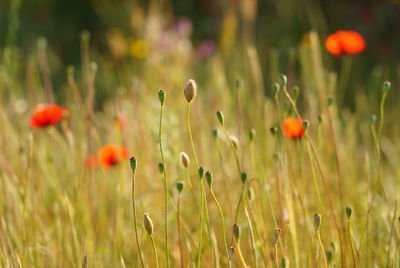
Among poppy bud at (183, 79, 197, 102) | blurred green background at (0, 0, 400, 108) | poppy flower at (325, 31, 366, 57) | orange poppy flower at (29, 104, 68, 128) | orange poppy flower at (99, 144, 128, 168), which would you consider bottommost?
poppy bud at (183, 79, 197, 102)

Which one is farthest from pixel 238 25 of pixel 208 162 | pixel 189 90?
pixel 189 90

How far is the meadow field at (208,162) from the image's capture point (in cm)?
103

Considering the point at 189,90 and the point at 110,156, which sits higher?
the point at 110,156

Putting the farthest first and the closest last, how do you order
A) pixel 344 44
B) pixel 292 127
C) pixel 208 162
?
pixel 344 44
pixel 208 162
pixel 292 127

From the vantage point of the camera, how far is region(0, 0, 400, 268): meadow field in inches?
40.5

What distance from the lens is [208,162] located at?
5.62 ft

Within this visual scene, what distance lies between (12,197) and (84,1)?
486cm

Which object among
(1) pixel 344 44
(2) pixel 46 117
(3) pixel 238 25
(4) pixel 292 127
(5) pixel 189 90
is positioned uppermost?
(3) pixel 238 25

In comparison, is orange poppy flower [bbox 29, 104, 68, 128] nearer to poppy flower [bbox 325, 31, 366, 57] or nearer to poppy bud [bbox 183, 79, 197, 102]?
poppy bud [bbox 183, 79, 197, 102]

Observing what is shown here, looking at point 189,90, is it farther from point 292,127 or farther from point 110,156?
point 110,156

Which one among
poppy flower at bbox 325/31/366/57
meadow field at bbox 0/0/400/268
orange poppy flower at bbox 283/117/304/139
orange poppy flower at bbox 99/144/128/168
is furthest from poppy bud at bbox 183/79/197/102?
poppy flower at bbox 325/31/366/57

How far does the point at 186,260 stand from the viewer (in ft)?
3.94

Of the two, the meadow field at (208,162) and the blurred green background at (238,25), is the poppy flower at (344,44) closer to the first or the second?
the meadow field at (208,162)

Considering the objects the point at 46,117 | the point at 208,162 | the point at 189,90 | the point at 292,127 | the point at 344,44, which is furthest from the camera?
the point at 344,44
